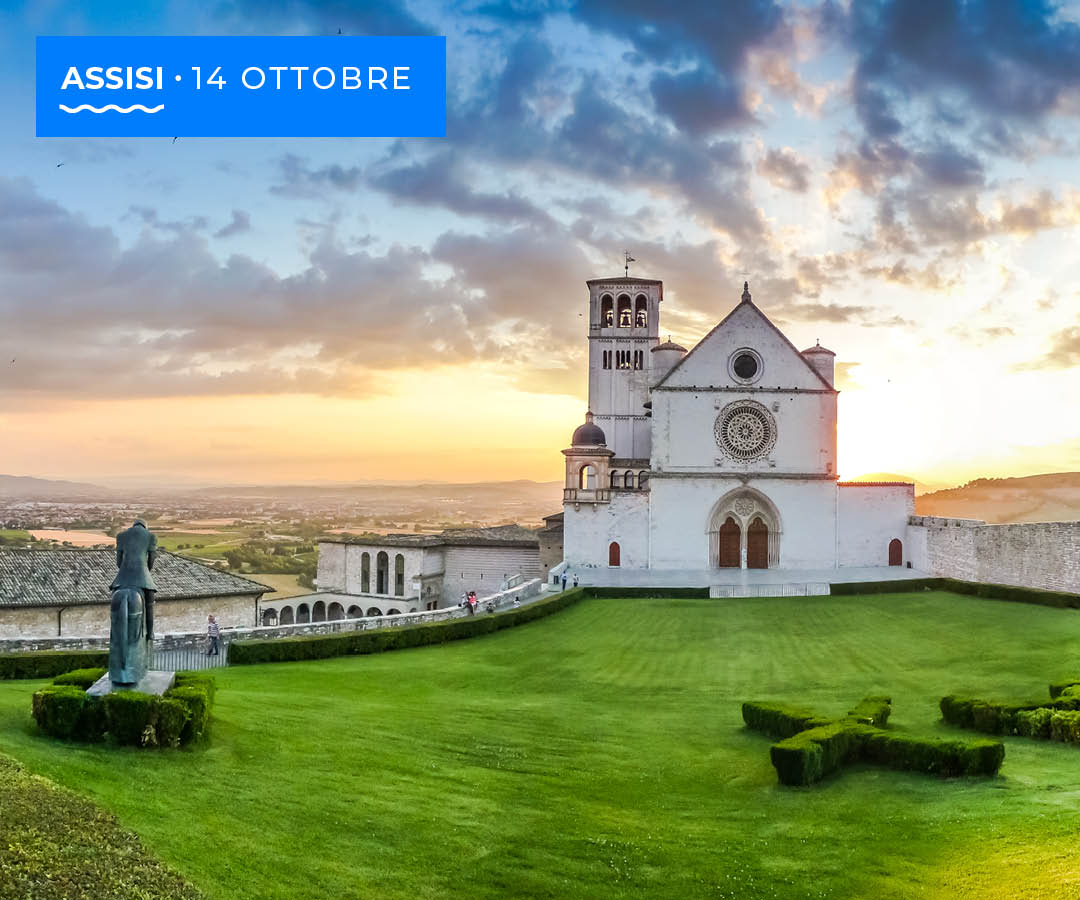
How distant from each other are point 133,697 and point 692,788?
8.04 metres

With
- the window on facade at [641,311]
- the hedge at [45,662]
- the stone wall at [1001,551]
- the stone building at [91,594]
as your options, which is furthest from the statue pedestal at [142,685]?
the window on facade at [641,311]

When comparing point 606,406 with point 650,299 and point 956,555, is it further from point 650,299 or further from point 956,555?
point 956,555

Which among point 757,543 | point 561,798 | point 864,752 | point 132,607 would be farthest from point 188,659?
point 757,543

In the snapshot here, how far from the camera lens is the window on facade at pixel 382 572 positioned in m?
53.8

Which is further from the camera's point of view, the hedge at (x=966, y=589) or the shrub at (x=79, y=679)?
the hedge at (x=966, y=589)

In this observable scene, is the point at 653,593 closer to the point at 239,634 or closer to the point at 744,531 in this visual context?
the point at 744,531

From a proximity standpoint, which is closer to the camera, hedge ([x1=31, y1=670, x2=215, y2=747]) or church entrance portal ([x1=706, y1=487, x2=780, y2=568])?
hedge ([x1=31, y1=670, x2=215, y2=747])

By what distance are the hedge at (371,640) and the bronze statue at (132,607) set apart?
10652mm

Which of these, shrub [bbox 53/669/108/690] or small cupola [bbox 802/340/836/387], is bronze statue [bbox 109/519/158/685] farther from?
small cupola [bbox 802/340/836/387]

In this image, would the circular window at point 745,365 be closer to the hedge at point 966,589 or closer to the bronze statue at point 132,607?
the hedge at point 966,589

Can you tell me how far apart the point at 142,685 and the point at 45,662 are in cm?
983

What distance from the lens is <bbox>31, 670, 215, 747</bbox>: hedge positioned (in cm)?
1273

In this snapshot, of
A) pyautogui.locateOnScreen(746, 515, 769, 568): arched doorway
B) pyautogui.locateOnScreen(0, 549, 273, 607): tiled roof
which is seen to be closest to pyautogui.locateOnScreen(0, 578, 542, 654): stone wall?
pyautogui.locateOnScreen(0, 549, 273, 607): tiled roof

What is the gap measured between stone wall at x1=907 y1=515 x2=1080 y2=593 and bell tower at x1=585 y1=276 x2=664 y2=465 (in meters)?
20.0
